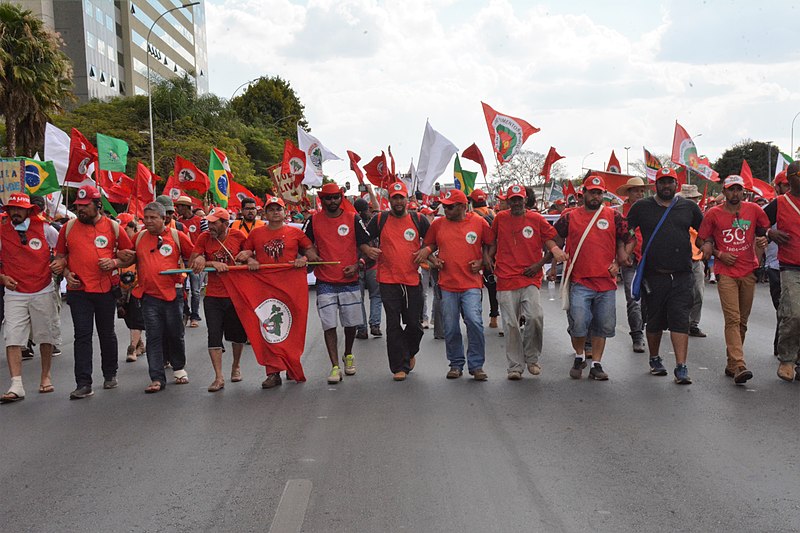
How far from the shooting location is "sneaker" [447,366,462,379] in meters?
8.68

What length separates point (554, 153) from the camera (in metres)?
15.2

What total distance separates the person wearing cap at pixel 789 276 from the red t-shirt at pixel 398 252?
3.32 metres

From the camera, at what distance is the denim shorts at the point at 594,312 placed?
333 inches

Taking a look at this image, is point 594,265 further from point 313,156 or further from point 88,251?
point 313,156

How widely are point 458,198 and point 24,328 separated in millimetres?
4293

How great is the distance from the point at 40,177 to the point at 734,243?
11.1 meters

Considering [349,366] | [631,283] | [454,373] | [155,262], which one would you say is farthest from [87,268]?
[631,283]

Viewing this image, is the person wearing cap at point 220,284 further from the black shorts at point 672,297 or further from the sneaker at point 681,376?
the sneaker at point 681,376

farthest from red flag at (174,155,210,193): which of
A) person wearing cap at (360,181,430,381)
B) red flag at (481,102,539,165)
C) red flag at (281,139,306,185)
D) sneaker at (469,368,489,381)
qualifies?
sneaker at (469,368,489,381)

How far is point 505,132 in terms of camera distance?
612 inches

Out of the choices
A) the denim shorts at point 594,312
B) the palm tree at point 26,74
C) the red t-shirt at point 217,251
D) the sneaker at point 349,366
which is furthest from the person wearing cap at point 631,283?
the palm tree at point 26,74

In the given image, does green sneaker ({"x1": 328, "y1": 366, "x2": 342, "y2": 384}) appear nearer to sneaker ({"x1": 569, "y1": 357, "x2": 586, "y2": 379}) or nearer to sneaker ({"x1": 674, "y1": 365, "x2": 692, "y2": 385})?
sneaker ({"x1": 569, "y1": 357, "x2": 586, "y2": 379})

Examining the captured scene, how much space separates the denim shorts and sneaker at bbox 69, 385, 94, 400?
14.7 ft

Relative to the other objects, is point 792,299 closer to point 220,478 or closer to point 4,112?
point 220,478
